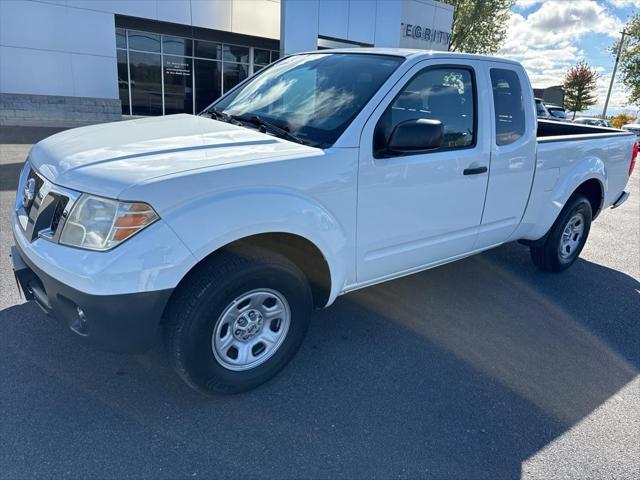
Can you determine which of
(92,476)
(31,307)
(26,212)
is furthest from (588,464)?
(31,307)

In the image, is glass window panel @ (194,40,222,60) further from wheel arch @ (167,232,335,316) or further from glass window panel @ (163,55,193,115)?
wheel arch @ (167,232,335,316)

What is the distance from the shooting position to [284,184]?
2.57 meters

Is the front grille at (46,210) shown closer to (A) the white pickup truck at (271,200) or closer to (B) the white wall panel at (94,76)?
(A) the white pickup truck at (271,200)

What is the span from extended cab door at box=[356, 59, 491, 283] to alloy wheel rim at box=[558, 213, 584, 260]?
1.64m

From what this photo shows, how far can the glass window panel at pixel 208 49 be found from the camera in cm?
1808

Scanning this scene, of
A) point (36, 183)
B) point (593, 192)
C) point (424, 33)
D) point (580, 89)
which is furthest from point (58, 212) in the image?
point (580, 89)

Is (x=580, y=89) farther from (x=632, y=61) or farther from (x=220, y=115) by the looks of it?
(x=220, y=115)

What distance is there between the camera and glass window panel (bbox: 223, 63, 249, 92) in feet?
63.5

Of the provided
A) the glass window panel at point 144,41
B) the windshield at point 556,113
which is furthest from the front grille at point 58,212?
the windshield at point 556,113

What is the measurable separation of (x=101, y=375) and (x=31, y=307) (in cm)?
109

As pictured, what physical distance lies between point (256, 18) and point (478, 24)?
19.4 metres

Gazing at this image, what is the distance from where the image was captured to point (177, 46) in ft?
57.9

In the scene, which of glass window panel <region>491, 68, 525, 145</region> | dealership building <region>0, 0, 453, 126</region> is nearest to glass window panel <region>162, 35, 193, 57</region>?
dealership building <region>0, 0, 453, 126</region>

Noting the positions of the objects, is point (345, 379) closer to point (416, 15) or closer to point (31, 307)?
point (31, 307)
